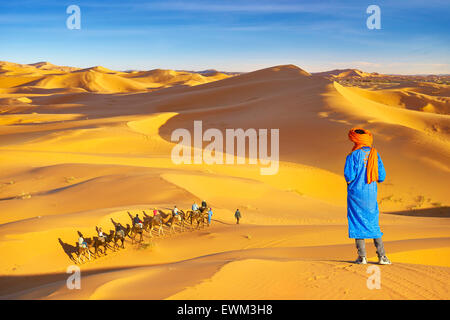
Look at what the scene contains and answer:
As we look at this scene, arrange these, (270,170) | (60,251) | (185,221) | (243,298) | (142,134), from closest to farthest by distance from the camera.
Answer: (243,298) → (60,251) → (185,221) → (270,170) → (142,134)

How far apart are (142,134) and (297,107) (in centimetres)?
1328

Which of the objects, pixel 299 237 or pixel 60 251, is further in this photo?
pixel 299 237

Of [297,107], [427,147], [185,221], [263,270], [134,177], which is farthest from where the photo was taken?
[297,107]

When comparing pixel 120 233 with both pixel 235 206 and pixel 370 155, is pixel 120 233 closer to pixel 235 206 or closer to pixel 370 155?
pixel 235 206

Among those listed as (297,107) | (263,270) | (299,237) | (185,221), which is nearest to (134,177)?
(185,221)

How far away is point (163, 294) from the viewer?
427cm

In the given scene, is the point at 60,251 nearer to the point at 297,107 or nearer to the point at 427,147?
the point at 427,147

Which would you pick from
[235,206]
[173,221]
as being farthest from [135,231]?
[235,206]

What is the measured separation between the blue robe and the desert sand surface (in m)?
0.52

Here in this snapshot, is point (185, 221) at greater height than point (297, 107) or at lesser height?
lesser

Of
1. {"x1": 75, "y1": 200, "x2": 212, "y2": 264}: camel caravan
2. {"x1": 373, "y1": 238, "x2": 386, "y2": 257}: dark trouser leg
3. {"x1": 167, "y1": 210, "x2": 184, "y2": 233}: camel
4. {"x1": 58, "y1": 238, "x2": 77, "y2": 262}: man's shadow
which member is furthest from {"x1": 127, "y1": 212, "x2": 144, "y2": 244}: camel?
{"x1": 373, "y1": 238, "x2": 386, "y2": 257}: dark trouser leg

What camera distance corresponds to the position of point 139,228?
9.00 meters

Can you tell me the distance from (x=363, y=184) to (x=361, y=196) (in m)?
0.16

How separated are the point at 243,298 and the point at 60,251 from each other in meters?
5.51
